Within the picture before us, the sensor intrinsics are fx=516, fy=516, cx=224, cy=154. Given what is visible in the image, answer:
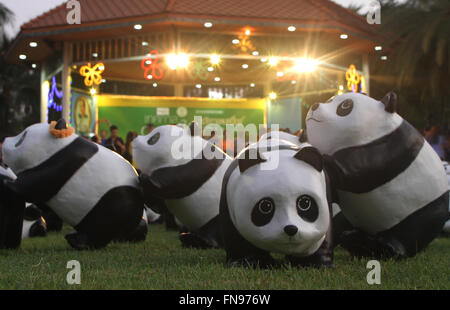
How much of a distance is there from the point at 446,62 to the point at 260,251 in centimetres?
1045

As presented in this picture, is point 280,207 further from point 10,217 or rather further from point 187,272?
point 10,217

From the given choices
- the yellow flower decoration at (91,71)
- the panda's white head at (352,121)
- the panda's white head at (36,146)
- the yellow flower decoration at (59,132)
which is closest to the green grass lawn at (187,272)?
the panda's white head at (36,146)

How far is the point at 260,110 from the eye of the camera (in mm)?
14602

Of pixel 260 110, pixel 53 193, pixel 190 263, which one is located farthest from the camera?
pixel 260 110

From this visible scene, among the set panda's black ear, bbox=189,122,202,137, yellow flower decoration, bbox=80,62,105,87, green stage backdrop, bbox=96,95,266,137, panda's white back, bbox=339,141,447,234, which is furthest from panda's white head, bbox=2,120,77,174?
green stage backdrop, bbox=96,95,266,137

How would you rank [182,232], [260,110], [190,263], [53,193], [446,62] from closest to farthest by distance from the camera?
[190,263]
[53,193]
[182,232]
[446,62]
[260,110]

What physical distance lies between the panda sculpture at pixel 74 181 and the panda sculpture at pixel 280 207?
130 cm

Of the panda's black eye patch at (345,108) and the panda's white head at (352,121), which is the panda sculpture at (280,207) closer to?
the panda's white head at (352,121)

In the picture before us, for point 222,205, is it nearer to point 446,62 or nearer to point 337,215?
point 337,215

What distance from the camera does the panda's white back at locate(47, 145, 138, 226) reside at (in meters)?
4.19

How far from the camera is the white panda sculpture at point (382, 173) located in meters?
3.52

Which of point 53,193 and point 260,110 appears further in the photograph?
point 260,110

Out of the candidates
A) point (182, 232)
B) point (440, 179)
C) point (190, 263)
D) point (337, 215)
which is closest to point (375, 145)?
point (440, 179)

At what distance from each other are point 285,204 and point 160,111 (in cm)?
1083
